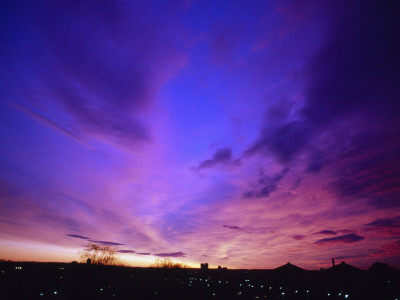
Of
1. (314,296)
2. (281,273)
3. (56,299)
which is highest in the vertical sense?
(281,273)

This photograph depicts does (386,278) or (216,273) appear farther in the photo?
(216,273)

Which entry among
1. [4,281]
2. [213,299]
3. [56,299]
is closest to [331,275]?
[213,299]

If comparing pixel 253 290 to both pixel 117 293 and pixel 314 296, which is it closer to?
pixel 314 296

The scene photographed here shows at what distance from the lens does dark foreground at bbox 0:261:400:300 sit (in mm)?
28516

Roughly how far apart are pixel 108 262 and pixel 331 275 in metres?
50.2

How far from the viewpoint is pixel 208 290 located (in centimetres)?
4228

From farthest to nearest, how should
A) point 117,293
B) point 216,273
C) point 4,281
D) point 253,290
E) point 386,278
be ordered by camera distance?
1. point 216,273
2. point 253,290
3. point 117,293
4. point 4,281
5. point 386,278

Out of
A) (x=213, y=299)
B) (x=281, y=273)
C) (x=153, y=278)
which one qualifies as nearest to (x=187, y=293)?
(x=213, y=299)

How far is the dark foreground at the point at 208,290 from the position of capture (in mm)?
28516

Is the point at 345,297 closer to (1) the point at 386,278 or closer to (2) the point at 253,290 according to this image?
(1) the point at 386,278

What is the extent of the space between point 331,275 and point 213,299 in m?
17.4

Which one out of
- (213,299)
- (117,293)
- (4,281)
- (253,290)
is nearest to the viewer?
(4,281)

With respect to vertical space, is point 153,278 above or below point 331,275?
below

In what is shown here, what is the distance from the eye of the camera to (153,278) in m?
46.9
